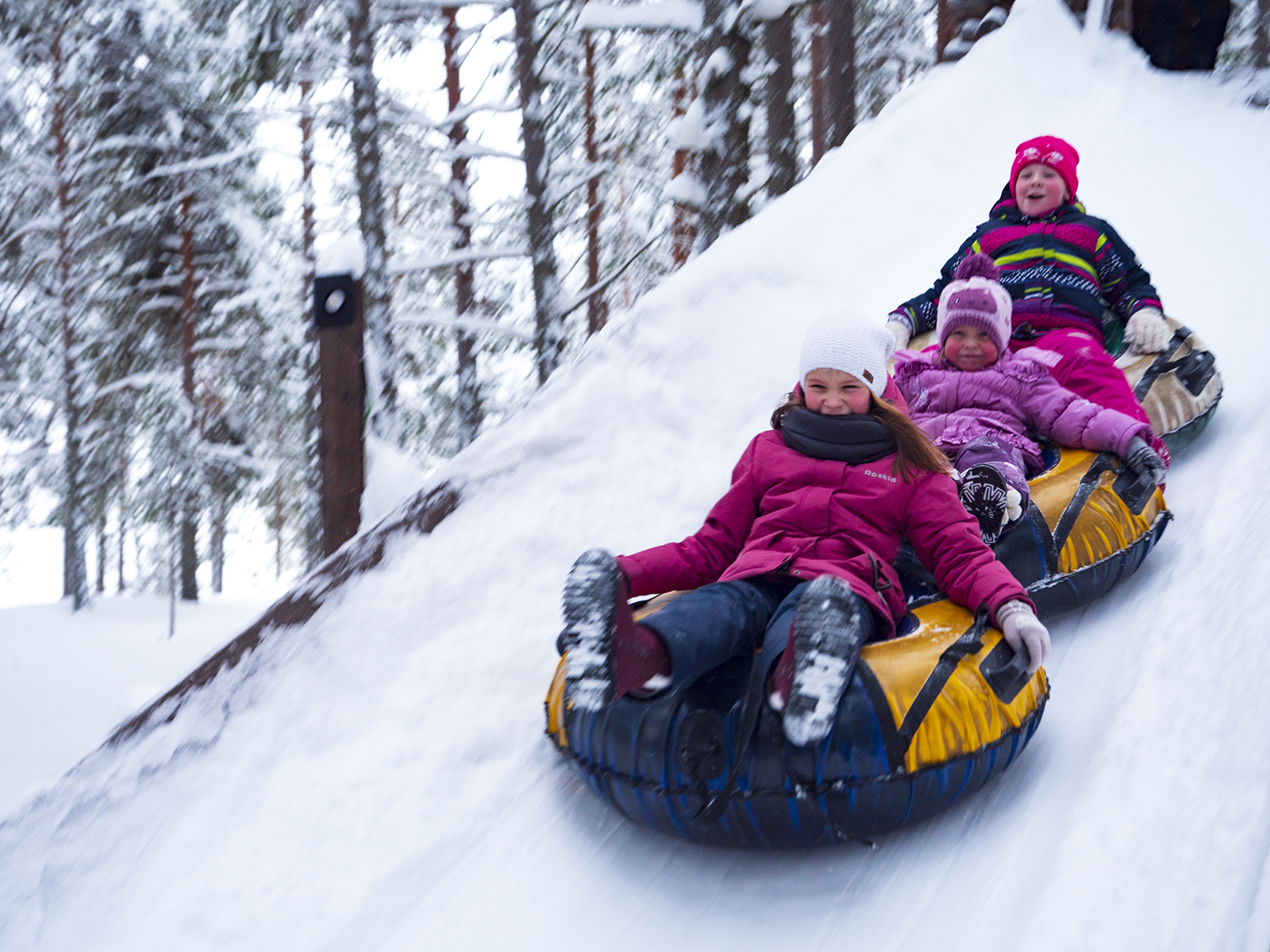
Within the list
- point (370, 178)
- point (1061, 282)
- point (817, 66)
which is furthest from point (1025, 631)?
point (817, 66)

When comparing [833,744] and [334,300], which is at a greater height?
[334,300]

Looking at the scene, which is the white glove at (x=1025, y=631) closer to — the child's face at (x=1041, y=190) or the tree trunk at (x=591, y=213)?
the child's face at (x=1041, y=190)

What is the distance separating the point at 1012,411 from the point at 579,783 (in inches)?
66.2

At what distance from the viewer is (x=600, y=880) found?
197cm

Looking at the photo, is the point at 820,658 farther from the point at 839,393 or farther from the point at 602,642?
the point at 839,393

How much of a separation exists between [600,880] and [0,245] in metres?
9.72

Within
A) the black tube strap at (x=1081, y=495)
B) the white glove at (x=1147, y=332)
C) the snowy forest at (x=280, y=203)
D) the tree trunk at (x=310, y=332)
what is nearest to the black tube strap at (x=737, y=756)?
the black tube strap at (x=1081, y=495)

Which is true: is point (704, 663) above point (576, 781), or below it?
above

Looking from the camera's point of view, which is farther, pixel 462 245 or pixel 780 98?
pixel 462 245

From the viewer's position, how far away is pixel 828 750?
173cm

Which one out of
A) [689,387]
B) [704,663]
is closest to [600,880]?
[704,663]

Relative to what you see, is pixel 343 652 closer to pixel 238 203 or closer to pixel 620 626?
pixel 620 626

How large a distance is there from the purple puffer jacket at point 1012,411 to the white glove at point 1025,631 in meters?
0.84

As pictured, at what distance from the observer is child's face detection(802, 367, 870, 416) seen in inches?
89.7
